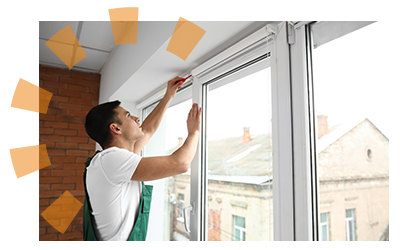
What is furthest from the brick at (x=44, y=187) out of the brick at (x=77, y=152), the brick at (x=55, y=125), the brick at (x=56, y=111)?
the brick at (x=56, y=111)

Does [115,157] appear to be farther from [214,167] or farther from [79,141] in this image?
[79,141]

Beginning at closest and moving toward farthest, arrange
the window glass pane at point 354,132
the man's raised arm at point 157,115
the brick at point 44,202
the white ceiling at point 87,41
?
the window glass pane at point 354,132 → the man's raised arm at point 157,115 → the white ceiling at point 87,41 → the brick at point 44,202

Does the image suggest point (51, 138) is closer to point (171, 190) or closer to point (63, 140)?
point (63, 140)

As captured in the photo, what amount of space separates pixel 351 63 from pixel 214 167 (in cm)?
80

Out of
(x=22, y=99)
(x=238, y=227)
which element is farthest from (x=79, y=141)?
(x=238, y=227)

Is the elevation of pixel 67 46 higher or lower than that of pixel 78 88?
higher

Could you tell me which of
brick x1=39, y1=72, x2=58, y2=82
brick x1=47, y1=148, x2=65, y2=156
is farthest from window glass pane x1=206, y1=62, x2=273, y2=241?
brick x1=39, y1=72, x2=58, y2=82

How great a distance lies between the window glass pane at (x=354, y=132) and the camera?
65 centimetres

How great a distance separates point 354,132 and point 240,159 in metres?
0.52

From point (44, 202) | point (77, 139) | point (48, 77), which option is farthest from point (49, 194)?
point (48, 77)

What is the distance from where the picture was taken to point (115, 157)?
951 mm

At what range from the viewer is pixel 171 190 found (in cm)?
183

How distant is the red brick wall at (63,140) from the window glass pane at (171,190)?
975 mm

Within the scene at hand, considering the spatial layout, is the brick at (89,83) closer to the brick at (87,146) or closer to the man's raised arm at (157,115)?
the brick at (87,146)
